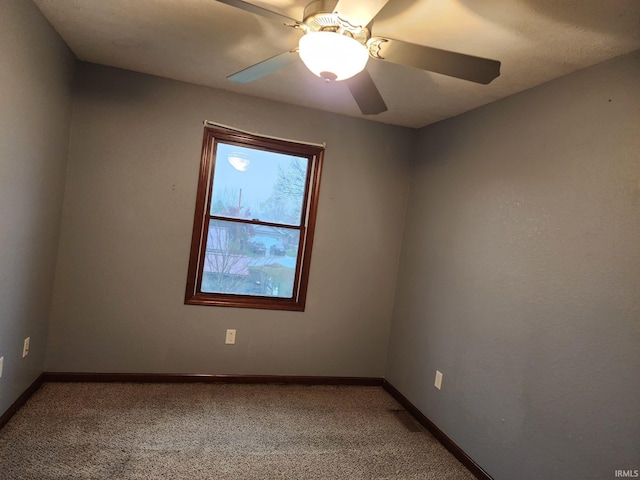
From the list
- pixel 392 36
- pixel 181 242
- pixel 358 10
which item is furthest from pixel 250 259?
pixel 358 10

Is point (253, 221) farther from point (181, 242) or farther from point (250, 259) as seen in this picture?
point (181, 242)

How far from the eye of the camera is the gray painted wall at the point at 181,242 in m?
2.86

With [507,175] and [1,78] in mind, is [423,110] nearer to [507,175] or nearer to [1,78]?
[507,175]

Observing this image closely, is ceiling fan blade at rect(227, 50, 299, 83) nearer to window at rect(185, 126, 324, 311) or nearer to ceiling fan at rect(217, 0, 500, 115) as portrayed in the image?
ceiling fan at rect(217, 0, 500, 115)

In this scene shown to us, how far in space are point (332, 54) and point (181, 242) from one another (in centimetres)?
210

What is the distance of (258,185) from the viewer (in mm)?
3227

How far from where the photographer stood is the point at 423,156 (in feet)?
11.0

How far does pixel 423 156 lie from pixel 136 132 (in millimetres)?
2322

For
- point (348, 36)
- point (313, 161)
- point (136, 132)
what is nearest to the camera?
point (348, 36)

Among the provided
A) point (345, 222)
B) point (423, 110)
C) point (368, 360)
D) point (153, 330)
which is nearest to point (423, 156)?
point (423, 110)

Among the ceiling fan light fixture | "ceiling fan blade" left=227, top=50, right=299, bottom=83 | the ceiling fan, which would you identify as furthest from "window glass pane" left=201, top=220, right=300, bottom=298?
the ceiling fan light fixture

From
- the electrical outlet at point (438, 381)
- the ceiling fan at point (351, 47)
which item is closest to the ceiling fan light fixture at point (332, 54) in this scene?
the ceiling fan at point (351, 47)

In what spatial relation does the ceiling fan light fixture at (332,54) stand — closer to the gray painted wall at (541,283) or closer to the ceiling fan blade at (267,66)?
the ceiling fan blade at (267,66)

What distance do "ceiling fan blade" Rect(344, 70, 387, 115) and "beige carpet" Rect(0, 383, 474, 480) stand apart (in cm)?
203
